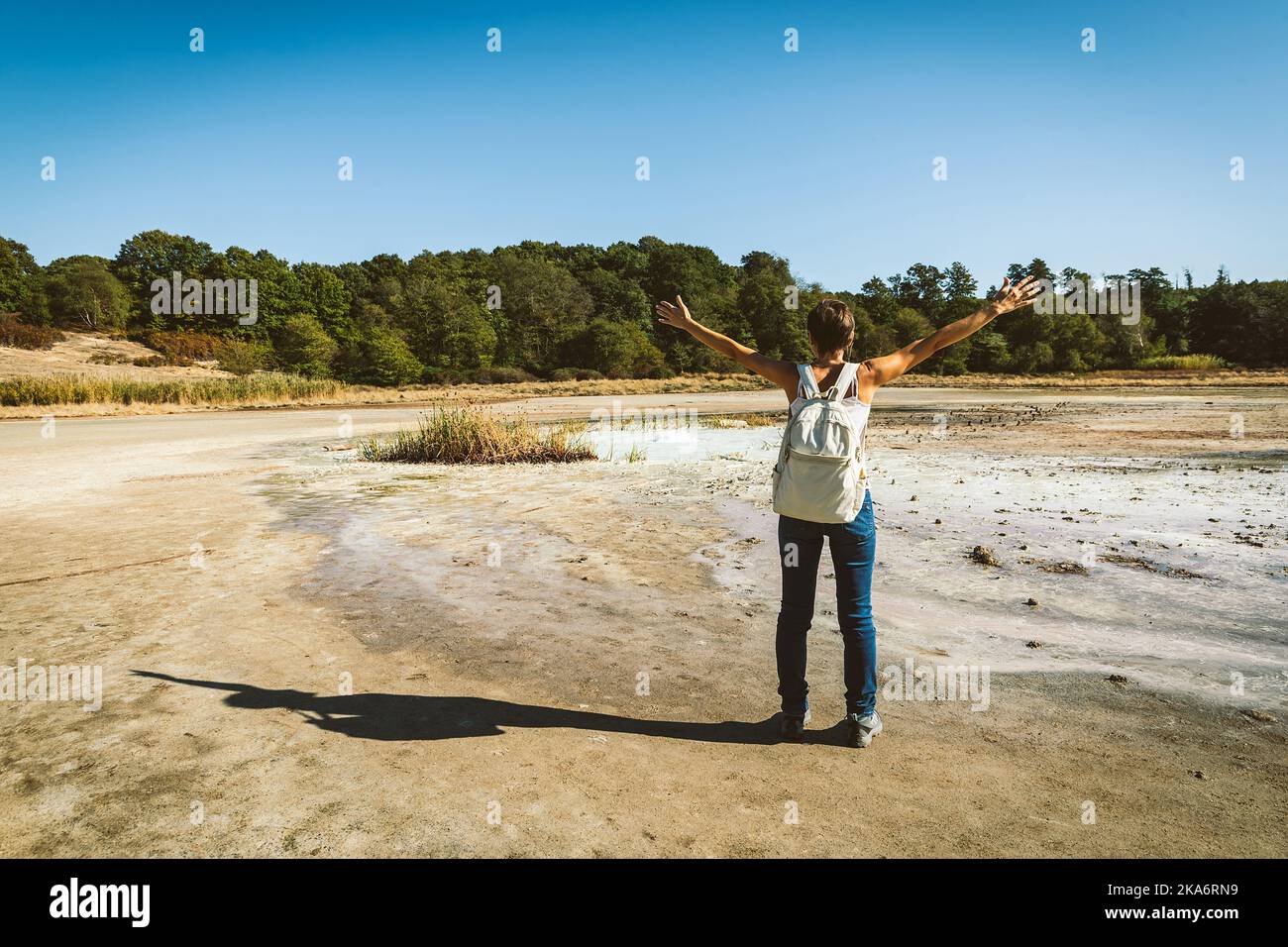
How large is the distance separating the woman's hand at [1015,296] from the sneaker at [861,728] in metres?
2.14

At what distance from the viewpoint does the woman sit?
3.55 m

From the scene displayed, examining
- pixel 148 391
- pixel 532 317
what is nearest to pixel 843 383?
pixel 148 391

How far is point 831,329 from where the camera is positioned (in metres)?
3.60

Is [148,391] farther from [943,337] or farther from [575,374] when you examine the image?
[943,337]

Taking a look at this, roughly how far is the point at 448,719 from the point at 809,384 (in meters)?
2.52

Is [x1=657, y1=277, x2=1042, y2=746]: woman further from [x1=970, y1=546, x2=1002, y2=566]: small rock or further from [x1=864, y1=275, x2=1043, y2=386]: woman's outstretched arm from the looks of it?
[x1=970, y1=546, x2=1002, y2=566]: small rock

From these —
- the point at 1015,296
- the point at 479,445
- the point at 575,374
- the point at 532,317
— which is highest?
the point at 532,317

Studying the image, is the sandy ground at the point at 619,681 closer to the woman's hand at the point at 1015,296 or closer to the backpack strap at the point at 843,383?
the backpack strap at the point at 843,383

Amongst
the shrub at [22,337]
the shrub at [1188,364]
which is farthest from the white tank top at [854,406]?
the shrub at [1188,364]

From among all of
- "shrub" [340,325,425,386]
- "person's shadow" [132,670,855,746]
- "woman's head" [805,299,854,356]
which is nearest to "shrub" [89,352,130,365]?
"shrub" [340,325,425,386]

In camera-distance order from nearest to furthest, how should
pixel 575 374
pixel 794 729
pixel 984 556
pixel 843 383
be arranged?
pixel 843 383 < pixel 794 729 < pixel 984 556 < pixel 575 374

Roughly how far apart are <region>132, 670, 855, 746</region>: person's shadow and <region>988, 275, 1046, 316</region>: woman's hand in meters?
2.32
